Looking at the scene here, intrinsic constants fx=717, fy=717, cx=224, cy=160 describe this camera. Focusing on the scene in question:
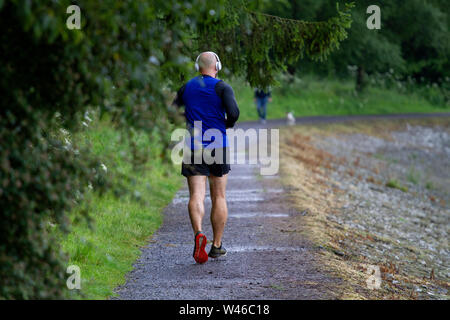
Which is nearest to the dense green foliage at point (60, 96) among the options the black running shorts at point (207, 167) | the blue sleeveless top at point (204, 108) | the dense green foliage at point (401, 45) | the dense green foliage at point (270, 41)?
the blue sleeveless top at point (204, 108)

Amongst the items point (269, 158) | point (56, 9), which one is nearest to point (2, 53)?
point (56, 9)

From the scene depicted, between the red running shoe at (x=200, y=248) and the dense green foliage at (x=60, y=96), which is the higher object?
the dense green foliage at (x=60, y=96)

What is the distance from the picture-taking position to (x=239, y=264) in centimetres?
705

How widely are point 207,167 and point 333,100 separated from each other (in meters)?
30.3

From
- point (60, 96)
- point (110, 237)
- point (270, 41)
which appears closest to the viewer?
point (60, 96)

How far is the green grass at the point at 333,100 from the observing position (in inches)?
1320

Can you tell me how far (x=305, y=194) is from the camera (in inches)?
476

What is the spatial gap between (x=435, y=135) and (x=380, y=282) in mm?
25729

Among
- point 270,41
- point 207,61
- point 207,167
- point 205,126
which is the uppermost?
point 270,41

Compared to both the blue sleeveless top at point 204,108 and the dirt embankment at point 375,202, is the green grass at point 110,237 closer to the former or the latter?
the blue sleeveless top at point 204,108

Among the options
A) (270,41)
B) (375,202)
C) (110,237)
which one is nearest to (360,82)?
(375,202)

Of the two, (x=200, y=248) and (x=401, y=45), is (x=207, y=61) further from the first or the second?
(x=401, y=45)

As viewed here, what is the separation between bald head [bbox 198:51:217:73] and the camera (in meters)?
6.98

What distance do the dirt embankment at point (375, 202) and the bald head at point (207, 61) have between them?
225 cm
